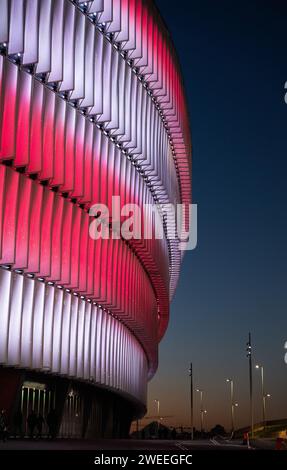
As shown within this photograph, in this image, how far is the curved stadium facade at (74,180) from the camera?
2492 cm

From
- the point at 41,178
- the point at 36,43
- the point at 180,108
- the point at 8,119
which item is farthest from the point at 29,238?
the point at 180,108

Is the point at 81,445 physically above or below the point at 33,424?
below

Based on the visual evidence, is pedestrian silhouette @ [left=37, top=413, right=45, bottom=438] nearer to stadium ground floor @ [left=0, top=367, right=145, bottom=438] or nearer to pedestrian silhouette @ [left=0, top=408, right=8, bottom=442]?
stadium ground floor @ [left=0, top=367, right=145, bottom=438]

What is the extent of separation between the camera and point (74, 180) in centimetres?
2770

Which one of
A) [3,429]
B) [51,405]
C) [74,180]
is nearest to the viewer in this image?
[3,429]

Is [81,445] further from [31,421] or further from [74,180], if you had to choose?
[74,180]

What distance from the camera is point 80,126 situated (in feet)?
93.6

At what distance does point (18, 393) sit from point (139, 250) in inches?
423

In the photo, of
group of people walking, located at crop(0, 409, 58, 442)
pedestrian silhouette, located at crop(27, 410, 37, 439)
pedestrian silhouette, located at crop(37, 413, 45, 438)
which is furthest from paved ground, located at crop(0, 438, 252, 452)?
pedestrian silhouette, located at crop(27, 410, 37, 439)

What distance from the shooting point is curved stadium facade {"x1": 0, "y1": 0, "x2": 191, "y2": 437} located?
24922 mm

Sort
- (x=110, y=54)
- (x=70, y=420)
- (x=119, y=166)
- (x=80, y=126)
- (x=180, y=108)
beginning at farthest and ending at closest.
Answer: (x=180, y=108) < (x=70, y=420) < (x=119, y=166) < (x=110, y=54) < (x=80, y=126)

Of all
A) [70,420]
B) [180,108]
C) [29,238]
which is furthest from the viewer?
[180,108]

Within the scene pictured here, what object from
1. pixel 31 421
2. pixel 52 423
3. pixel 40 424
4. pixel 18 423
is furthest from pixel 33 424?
pixel 52 423

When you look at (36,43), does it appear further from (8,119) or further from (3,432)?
(3,432)
